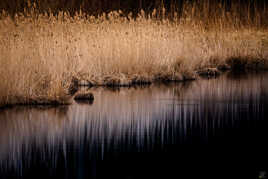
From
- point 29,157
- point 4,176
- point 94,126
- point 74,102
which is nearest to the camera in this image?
point 4,176

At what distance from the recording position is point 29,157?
6.55 metres

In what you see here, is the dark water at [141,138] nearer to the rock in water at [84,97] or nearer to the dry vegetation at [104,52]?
the rock in water at [84,97]

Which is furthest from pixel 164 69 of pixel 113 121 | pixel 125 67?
pixel 113 121

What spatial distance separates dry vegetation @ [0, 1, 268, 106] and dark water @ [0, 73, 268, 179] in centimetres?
81

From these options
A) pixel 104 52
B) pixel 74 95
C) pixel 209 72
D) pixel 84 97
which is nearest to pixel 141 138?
pixel 84 97

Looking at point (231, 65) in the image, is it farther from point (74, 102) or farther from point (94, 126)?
point (94, 126)

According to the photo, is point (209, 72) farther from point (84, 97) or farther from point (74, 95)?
point (84, 97)

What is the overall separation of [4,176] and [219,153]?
256 centimetres

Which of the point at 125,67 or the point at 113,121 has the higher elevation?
the point at 125,67

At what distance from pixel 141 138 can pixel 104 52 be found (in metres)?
6.80

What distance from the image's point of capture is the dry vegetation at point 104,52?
10508mm

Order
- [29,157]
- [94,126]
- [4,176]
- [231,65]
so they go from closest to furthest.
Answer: [4,176] → [29,157] → [94,126] → [231,65]

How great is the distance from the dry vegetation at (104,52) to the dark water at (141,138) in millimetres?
810

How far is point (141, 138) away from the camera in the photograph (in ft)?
24.9
